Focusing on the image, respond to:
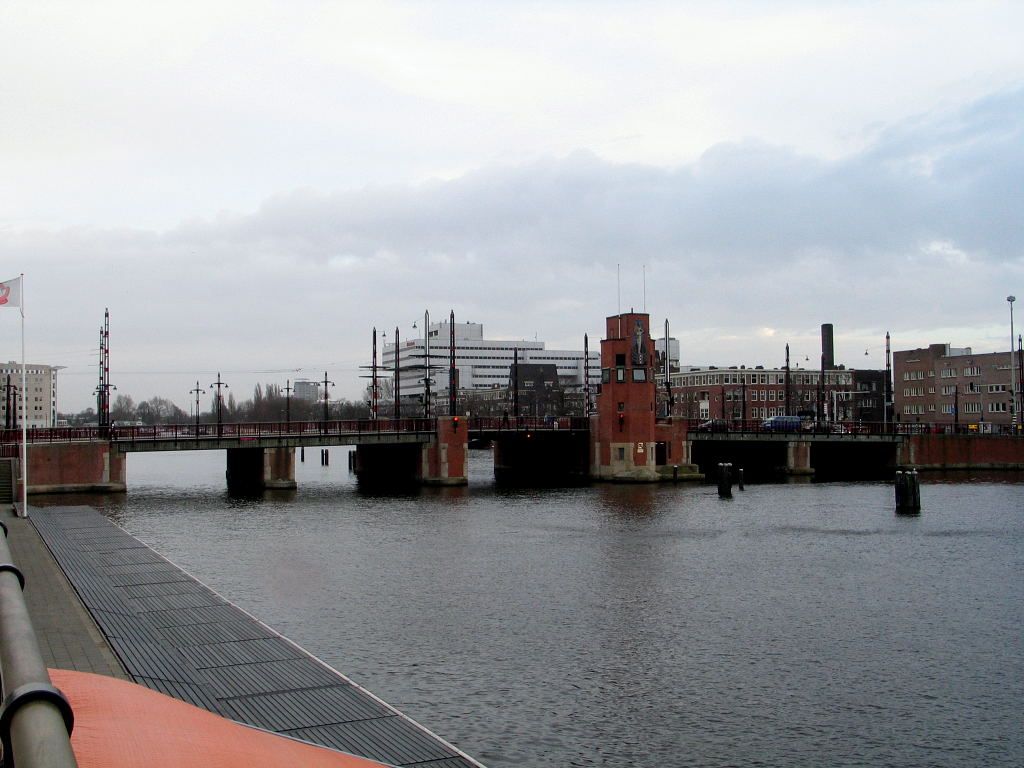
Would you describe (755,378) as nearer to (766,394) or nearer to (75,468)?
(766,394)

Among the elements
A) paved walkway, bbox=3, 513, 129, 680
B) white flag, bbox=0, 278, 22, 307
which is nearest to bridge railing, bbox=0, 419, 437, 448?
white flag, bbox=0, 278, 22, 307

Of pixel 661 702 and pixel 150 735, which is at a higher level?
pixel 150 735

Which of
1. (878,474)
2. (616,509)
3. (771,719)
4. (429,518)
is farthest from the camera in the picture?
(878,474)

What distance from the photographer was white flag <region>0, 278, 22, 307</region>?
34.8 metres

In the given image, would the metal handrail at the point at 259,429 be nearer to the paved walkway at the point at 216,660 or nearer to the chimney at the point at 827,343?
the paved walkway at the point at 216,660

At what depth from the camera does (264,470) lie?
76.8m

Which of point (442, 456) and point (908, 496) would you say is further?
point (442, 456)

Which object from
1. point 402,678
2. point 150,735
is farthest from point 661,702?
point 150,735

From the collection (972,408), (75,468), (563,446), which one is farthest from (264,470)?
(972,408)

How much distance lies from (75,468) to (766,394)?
137 m

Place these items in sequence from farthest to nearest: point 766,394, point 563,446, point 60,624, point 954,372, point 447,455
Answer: point 766,394 < point 954,372 < point 563,446 < point 447,455 < point 60,624

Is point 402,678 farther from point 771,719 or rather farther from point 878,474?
point 878,474

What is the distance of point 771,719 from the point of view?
17750 millimetres

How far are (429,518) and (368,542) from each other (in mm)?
10947
